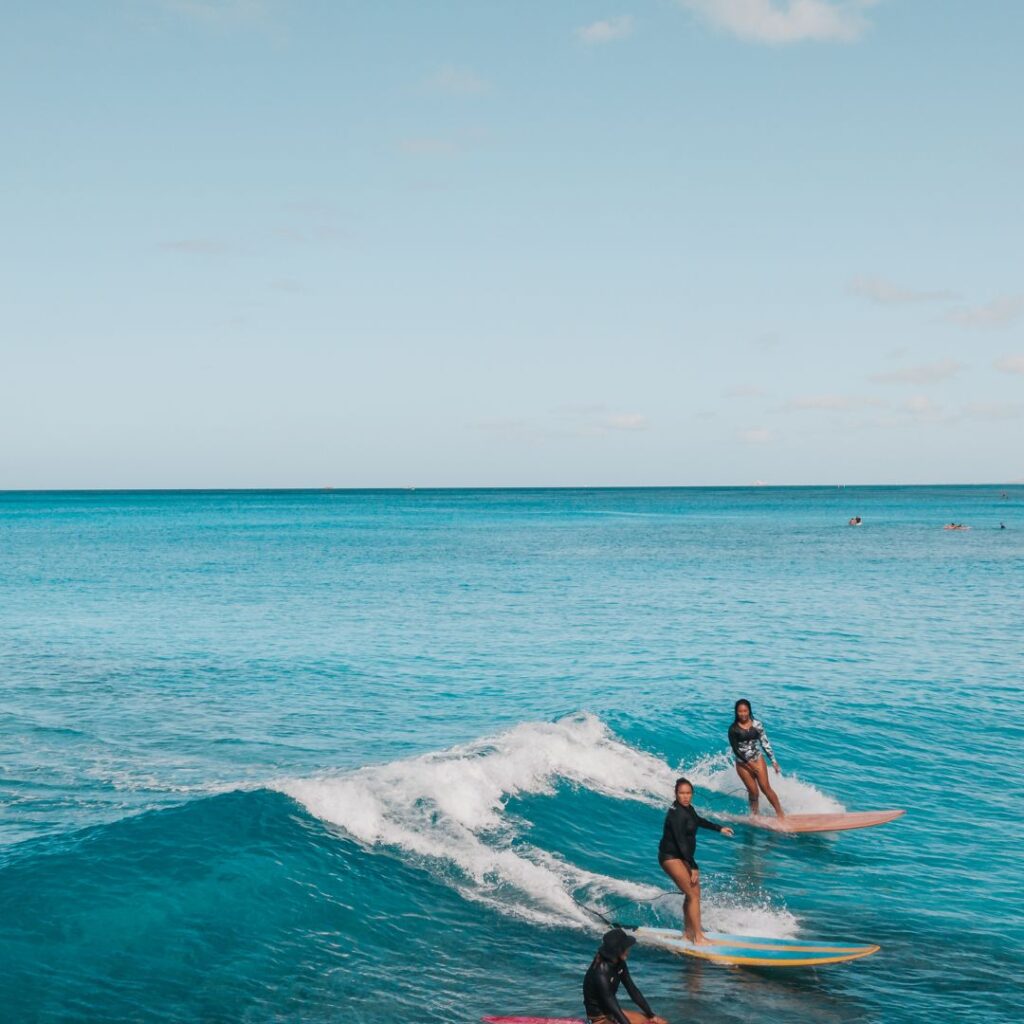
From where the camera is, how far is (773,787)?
22312mm

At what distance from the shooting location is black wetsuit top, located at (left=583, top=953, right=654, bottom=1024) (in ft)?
33.5

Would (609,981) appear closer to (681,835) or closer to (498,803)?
(681,835)

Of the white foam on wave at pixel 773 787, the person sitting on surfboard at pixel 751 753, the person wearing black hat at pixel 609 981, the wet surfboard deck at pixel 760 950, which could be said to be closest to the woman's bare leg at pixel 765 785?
the person sitting on surfboard at pixel 751 753

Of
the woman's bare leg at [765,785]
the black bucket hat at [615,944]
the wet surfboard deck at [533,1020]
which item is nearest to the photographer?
the black bucket hat at [615,944]

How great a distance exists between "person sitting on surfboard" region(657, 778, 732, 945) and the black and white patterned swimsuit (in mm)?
5678

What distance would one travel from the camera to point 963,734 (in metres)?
26.1

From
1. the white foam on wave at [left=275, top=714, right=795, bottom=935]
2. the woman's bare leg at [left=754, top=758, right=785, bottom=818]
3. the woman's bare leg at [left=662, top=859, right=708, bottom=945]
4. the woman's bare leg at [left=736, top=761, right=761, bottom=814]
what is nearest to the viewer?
the woman's bare leg at [left=662, top=859, right=708, bottom=945]

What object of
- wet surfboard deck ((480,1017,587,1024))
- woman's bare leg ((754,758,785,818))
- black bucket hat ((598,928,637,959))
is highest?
black bucket hat ((598,928,637,959))

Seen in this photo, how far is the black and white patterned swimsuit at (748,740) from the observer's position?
19.5m

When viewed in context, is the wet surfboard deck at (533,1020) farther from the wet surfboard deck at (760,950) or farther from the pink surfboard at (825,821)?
the pink surfboard at (825,821)

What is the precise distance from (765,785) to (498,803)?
550 cm

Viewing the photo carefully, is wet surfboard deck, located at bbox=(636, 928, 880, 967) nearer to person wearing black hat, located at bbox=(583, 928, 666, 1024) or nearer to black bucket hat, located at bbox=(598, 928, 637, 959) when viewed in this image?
person wearing black hat, located at bbox=(583, 928, 666, 1024)

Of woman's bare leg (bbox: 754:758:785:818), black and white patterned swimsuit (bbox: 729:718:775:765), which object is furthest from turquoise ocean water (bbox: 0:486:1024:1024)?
black and white patterned swimsuit (bbox: 729:718:775:765)

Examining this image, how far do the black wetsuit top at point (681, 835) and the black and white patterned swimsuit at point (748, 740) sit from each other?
570cm
